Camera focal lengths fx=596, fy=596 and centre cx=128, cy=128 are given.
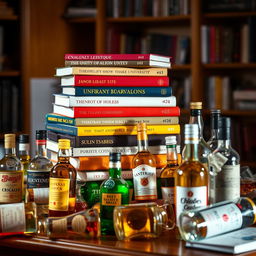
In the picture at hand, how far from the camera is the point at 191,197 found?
140 centimetres

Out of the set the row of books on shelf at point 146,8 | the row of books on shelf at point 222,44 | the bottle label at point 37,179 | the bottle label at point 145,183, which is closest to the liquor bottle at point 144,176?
the bottle label at point 145,183

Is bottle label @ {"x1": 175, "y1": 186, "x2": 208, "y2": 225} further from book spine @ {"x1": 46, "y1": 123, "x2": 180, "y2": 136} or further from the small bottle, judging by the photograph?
book spine @ {"x1": 46, "y1": 123, "x2": 180, "y2": 136}

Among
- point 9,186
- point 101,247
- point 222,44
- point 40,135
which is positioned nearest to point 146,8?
point 222,44

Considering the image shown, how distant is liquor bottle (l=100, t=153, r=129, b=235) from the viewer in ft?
4.90

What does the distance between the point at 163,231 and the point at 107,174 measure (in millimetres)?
260

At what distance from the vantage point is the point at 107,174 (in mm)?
1673

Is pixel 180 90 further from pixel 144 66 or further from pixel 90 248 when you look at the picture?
pixel 90 248

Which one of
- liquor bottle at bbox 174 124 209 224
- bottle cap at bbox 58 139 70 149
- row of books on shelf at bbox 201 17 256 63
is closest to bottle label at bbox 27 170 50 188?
bottle cap at bbox 58 139 70 149

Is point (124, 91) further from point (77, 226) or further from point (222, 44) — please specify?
point (222, 44)

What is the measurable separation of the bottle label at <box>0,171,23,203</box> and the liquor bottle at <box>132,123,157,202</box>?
0.32m

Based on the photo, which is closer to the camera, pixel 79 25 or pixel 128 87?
pixel 128 87

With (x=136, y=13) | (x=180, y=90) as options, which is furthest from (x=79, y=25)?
(x=180, y=90)

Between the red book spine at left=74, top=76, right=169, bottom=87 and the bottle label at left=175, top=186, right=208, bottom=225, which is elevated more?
the red book spine at left=74, top=76, right=169, bottom=87

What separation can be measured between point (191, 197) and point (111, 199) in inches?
8.5
